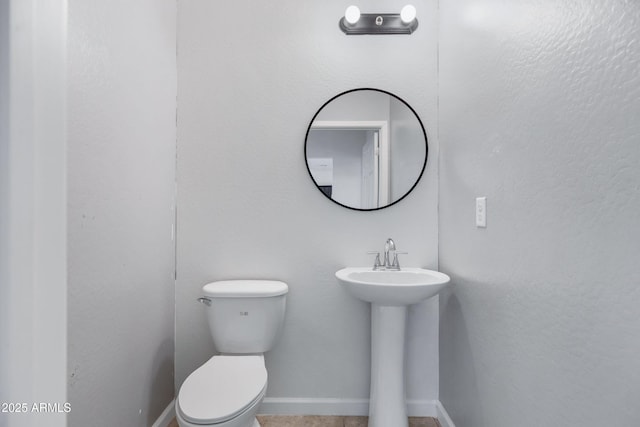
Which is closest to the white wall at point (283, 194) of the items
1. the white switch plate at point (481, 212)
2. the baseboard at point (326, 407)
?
the baseboard at point (326, 407)

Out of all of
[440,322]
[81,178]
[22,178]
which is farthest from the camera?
[440,322]

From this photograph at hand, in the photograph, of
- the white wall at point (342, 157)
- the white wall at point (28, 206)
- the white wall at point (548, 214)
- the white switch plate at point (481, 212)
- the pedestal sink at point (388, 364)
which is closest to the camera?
the white wall at point (548, 214)

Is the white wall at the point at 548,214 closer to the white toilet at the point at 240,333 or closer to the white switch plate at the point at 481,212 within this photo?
the white switch plate at the point at 481,212

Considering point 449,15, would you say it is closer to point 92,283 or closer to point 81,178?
point 81,178

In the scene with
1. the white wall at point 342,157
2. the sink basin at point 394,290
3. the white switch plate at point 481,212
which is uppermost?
the white wall at point 342,157

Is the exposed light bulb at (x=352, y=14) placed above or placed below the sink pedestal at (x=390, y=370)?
above

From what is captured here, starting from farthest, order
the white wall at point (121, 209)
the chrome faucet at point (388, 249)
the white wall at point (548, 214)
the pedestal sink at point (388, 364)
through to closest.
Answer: the chrome faucet at point (388, 249) < the pedestal sink at point (388, 364) < the white wall at point (121, 209) < the white wall at point (548, 214)

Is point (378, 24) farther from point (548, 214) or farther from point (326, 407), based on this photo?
point (326, 407)

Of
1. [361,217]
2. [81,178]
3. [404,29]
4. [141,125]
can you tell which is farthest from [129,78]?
[404,29]

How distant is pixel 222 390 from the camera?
1287 millimetres

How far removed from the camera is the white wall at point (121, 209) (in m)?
1.11

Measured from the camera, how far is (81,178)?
1120 mm

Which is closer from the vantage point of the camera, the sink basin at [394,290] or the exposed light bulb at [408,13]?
the sink basin at [394,290]

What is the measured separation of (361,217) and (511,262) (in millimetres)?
842
